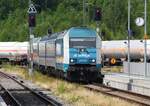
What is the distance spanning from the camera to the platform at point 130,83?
87.1 ft

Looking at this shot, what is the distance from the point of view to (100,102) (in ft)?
72.0

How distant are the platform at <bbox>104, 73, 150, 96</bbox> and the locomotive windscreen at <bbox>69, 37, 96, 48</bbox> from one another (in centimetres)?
204

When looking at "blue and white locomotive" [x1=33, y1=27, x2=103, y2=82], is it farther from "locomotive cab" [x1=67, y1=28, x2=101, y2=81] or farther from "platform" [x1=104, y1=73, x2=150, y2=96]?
"platform" [x1=104, y1=73, x2=150, y2=96]

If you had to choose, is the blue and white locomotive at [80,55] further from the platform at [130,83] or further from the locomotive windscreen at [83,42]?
the platform at [130,83]

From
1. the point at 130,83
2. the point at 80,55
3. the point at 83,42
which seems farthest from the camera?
the point at 83,42

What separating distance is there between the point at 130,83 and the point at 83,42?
622 cm

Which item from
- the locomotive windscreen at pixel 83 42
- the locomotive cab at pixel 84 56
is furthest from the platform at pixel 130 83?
the locomotive windscreen at pixel 83 42

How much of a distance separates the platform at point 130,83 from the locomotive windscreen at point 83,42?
2.04 m

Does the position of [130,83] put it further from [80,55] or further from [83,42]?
[83,42]

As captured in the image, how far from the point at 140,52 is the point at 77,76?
30732 mm

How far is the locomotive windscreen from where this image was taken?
34.0m

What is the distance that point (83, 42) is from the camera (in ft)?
112

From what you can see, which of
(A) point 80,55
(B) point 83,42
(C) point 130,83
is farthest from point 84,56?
(C) point 130,83

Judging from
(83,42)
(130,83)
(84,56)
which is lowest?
(130,83)
